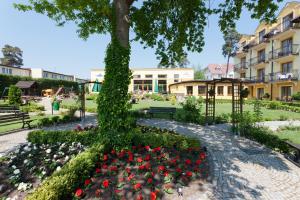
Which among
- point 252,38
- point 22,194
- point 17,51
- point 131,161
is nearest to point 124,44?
point 131,161

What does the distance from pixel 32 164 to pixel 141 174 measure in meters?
2.93

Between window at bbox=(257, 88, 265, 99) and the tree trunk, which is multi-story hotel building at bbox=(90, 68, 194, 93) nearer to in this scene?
window at bbox=(257, 88, 265, 99)

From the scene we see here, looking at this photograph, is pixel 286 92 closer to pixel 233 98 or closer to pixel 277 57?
pixel 277 57

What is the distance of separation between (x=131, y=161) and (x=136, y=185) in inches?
45.6

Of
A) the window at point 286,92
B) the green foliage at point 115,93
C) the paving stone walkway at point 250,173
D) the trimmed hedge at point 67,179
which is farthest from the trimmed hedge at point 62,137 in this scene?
the window at point 286,92

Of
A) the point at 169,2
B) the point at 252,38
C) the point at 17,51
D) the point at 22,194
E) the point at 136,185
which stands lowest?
the point at 22,194

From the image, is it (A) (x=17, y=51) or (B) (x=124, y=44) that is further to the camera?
(A) (x=17, y=51)

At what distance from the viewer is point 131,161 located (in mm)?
4879

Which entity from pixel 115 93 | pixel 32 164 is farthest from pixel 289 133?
pixel 32 164

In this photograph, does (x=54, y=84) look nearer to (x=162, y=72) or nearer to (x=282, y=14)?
(x=162, y=72)

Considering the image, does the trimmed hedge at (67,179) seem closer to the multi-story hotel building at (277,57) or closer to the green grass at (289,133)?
the green grass at (289,133)

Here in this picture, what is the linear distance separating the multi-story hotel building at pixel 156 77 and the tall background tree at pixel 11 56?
159ft

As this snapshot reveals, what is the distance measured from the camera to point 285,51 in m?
28.4

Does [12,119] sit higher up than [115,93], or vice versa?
[115,93]
